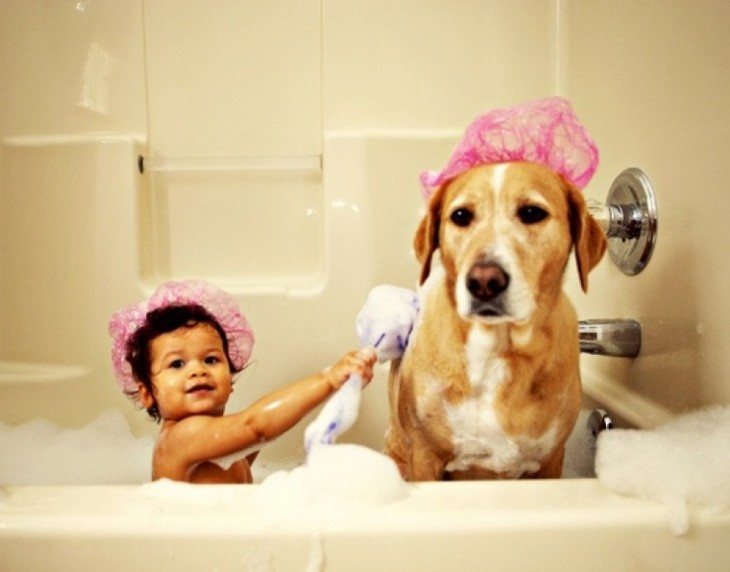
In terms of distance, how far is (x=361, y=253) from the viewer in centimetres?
140

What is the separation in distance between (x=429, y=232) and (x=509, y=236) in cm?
13

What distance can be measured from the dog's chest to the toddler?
13 cm

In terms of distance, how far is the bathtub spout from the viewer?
102 centimetres

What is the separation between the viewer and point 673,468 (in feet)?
1.96

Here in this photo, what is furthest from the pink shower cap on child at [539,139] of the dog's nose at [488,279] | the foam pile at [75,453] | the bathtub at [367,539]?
the foam pile at [75,453]

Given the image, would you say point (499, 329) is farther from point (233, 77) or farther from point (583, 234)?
point (233, 77)

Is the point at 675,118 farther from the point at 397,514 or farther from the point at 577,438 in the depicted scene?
the point at 397,514

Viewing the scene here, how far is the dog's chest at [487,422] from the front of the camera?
0.74 meters

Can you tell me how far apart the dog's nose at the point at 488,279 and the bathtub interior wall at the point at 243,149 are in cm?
65

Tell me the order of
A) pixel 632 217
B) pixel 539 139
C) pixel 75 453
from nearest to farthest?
pixel 539 139 → pixel 632 217 → pixel 75 453

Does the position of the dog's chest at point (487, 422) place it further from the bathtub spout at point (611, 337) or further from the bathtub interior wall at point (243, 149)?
the bathtub interior wall at point (243, 149)

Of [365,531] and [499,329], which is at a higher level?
[499,329]

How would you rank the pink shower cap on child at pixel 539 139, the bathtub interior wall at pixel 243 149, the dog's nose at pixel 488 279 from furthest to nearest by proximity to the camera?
the bathtub interior wall at pixel 243 149, the pink shower cap on child at pixel 539 139, the dog's nose at pixel 488 279

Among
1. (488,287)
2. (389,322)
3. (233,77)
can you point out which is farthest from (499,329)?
A: (233,77)
